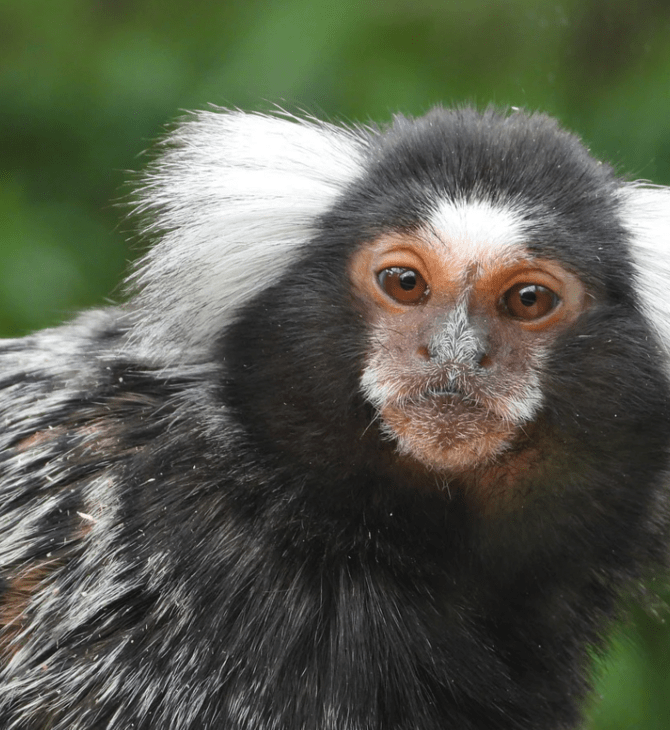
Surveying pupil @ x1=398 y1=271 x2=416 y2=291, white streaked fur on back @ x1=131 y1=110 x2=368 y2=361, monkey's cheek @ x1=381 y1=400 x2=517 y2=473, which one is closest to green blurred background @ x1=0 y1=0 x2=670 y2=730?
white streaked fur on back @ x1=131 y1=110 x2=368 y2=361

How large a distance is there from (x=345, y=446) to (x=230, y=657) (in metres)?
0.62

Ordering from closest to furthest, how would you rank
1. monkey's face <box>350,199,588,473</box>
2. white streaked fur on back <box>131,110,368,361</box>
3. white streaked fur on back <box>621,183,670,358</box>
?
1. monkey's face <box>350,199,588,473</box>
2. white streaked fur on back <box>621,183,670,358</box>
3. white streaked fur on back <box>131,110,368,361</box>

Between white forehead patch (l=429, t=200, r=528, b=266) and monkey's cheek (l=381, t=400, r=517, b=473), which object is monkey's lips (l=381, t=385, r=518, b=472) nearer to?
monkey's cheek (l=381, t=400, r=517, b=473)

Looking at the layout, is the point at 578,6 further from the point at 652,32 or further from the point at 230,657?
the point at 230,657

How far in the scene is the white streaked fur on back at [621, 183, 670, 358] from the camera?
3.06m

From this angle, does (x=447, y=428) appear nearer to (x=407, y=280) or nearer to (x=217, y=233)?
(x=407, y=280)

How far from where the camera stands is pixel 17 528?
3.08 m

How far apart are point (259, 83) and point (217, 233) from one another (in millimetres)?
1814

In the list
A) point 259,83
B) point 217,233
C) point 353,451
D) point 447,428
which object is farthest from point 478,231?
point 259,83

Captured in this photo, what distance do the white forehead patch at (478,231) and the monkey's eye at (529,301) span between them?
91 millimetres

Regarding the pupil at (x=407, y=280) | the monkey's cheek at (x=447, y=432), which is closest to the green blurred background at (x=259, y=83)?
the pupil at (x=407, y=280)

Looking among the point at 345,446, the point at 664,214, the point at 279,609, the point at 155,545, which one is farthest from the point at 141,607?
the point at 664,214

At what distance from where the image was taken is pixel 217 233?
320 cm

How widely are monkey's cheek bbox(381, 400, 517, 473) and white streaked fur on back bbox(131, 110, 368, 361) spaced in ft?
1.97
